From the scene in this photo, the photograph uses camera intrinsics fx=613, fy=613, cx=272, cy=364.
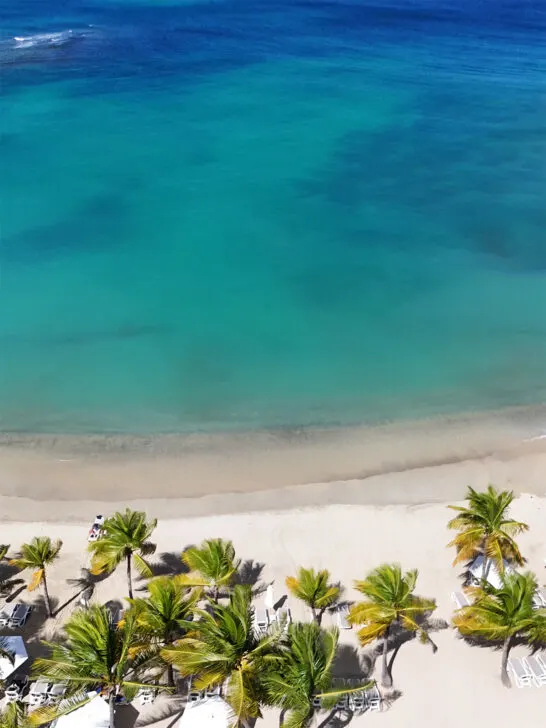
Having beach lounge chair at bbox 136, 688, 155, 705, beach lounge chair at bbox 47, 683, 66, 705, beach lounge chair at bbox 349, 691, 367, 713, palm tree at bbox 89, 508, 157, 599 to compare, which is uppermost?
palm tree at bbox 89, 508, 157, 599

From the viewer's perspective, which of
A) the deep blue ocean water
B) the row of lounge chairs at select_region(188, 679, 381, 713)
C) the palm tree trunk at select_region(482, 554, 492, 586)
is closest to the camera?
the row of lounge chairs at select_region(188, 679, 381, 713)

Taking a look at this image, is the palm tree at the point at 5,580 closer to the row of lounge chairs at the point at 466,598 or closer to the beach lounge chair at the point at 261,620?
the beach lounge chair at the point at 261,620

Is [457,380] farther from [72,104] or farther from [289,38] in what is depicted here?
[289,38]

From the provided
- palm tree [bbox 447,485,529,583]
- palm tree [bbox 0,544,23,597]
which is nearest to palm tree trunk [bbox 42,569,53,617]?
palm tree [bbox 0,544,23,597]

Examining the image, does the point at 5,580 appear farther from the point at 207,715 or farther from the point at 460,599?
the point at 460,599

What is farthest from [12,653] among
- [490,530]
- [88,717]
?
[490,530]

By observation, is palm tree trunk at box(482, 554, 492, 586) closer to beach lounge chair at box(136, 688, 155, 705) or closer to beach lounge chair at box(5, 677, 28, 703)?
beach lounge chair at box(136, 688, 155, 705)

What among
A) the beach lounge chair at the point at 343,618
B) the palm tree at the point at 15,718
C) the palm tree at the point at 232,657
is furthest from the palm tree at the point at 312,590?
the palm tree at the point at 15,718
